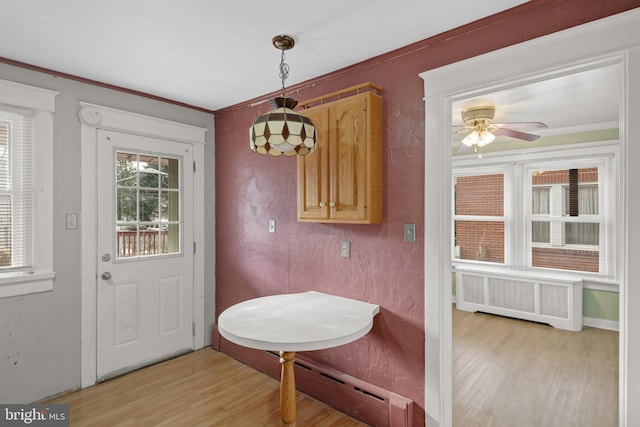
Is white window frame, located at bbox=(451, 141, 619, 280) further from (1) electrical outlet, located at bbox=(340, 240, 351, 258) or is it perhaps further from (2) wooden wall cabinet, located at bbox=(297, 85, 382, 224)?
(2) wooden wall cabinet, located at bbox=(297, 85, 382, 224)

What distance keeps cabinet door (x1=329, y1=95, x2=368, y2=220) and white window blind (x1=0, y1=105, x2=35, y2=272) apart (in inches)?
83.5

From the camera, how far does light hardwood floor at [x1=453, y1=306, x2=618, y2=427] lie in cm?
235

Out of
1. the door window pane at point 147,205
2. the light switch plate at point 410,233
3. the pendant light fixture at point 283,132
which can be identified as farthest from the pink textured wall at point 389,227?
the door window pane at point 147,205

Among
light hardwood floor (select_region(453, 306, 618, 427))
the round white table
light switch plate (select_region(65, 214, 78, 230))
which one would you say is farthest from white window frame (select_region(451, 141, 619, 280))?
light switch plate (select_region(65, 214, 78, 230))

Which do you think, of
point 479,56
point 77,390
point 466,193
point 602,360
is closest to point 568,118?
point 466,193

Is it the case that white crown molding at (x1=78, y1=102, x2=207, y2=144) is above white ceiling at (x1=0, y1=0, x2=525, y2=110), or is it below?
below

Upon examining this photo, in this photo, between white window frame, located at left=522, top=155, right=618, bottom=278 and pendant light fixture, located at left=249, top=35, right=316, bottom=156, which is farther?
white window frame, located at left=522, top=155, right=618, bottom=278

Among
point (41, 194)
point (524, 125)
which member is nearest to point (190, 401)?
point (41, 194)

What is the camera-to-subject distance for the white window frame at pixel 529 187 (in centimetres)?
407

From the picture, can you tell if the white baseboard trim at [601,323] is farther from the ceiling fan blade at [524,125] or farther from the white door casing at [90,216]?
the white door casing at [90,216]

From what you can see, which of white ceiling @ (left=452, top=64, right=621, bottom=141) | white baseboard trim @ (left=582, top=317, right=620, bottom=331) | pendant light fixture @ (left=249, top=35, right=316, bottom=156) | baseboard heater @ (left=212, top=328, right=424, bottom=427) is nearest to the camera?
pendant light fixture @ (left=249, top=35, right=316, bottom=156)

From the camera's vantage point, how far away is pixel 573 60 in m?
1.57

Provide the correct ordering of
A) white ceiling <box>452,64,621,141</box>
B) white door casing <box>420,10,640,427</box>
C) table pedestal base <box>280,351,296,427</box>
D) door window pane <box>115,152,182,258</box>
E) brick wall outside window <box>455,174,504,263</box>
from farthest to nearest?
1. brick wall outside window <box>455,174,504,263</box>
2. door window pane <box>115,152,182,258</box>
3. white ceiling <box>452,64,621,141</box>
4. table pedestal base <box>280,351,296,427</box>
5. white door casing <box>420,10,640,427</box>

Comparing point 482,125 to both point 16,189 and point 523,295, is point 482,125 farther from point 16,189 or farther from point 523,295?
point 16,189
